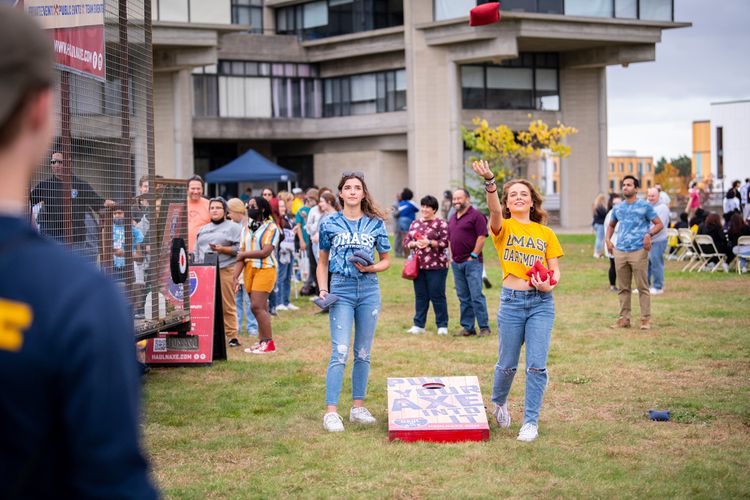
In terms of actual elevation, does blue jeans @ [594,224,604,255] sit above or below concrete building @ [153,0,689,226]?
below

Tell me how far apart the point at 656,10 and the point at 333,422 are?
4008 centimetres

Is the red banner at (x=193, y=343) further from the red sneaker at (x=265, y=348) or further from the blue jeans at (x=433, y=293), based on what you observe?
the blue jeans at (x=433, y=293)

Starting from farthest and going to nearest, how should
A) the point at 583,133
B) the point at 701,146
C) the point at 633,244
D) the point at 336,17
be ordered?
the point at 701,146, the point at 336,17, the point at 583,133, the point at 633,244

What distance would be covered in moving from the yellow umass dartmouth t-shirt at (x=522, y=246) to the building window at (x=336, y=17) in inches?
1674

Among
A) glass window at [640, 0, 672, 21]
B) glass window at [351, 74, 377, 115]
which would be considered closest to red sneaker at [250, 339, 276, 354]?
glass window at [640, 0, 672, 21]

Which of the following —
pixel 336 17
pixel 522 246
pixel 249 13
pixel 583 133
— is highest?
pixel 249 13

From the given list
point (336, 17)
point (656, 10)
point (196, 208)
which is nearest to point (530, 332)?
point (196, 208)

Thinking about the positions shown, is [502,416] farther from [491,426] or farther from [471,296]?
[471,296]

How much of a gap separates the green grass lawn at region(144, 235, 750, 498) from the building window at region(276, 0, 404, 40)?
36.5m

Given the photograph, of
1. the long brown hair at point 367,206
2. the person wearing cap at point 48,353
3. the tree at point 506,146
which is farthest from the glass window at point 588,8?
the person wearing cap at point 48,353

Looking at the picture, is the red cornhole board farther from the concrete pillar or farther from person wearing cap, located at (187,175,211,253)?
the concrete pillar

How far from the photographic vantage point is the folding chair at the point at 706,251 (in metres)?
22.7

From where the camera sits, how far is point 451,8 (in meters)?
43.7

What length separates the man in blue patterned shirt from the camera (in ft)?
46.0
